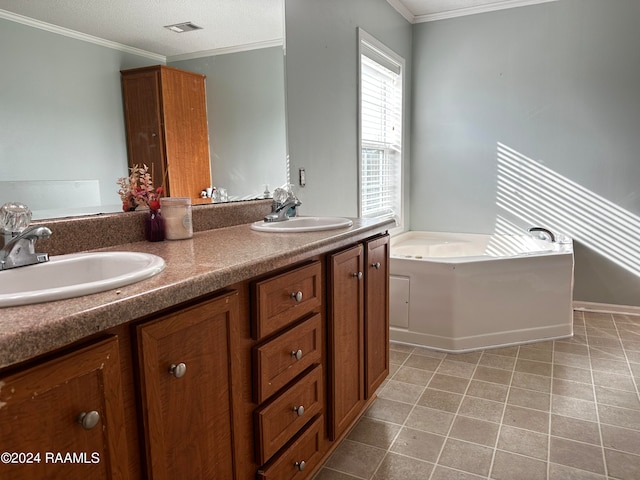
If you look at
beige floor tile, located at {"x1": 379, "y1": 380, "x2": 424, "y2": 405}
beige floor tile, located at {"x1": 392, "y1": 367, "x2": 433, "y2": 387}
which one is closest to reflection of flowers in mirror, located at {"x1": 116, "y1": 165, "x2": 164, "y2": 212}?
beige floor tile, located at {"x1": 379, "y1": 380, "x2": 424, "y2": 405}

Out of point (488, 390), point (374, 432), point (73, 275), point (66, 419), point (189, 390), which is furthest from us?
point (488, 390)

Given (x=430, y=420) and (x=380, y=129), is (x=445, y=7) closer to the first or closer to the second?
(x=380, y=129)

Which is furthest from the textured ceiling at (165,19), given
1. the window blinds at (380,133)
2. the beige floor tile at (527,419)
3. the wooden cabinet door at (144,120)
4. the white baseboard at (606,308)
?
the white baseboard at (606,308)

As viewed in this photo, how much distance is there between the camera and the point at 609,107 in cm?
344

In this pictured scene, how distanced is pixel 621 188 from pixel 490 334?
1639mm

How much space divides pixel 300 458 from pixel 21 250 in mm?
1044

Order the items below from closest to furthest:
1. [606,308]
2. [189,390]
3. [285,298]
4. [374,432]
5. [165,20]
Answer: [189,390] → [285,298] → [165,20] → [374,432] → [606,308]

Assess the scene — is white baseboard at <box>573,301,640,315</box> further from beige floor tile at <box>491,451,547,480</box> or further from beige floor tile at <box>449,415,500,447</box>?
beige floor tile at <box>491,451,547,480</box>

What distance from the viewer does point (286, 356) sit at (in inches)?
55.1

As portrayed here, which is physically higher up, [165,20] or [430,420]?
Result: [165,20]

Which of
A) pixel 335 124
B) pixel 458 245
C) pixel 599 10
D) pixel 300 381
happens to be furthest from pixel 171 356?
pixel 599 10

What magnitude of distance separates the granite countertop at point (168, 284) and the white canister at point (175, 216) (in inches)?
1.7

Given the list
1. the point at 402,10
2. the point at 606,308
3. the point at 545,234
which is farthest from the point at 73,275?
the point at 606,308

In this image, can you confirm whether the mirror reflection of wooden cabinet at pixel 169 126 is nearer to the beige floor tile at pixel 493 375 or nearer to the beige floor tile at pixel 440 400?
the beige floor tile at pixel 440 400
